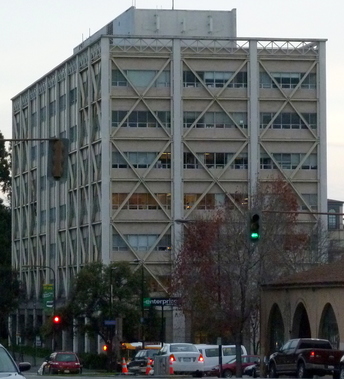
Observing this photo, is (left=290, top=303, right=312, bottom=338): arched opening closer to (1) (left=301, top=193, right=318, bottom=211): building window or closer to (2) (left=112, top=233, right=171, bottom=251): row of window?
(2) (left=112, top=233, right=171, bottom=251): row of window

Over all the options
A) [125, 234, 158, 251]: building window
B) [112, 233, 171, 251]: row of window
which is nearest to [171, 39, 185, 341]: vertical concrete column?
[112, 233, 171, 251]: row of window

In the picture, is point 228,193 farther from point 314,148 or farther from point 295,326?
point 295,326

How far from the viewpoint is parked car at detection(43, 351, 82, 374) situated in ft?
192

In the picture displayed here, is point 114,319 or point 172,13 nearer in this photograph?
point 114,319

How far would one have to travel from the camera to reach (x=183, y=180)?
298 ft

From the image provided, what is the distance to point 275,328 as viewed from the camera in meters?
59.5

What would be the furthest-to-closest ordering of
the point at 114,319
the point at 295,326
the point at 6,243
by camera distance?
the point at 6,243
the point at 114,319
the point at 295,326

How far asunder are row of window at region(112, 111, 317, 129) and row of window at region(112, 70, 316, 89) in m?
2.45

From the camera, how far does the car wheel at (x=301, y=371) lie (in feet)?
132

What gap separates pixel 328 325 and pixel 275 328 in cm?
873

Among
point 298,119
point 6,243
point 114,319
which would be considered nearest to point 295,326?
point 114,319

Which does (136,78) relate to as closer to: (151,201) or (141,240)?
(151,201)

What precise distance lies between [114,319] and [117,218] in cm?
1629

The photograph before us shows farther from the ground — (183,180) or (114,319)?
(183,180)
